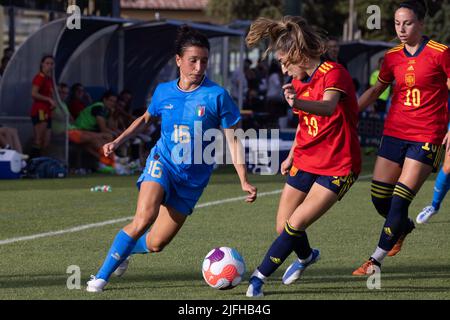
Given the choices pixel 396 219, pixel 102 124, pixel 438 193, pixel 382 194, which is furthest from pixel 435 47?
pixel 102 124

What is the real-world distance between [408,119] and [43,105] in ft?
33.5

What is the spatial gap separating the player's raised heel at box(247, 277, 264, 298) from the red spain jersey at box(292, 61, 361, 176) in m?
0.88

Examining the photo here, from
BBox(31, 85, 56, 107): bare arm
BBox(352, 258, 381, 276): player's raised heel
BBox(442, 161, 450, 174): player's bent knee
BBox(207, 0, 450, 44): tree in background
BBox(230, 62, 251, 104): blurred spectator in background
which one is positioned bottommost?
BBox(207, 0, 450, 44): tree in background

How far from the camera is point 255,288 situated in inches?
301

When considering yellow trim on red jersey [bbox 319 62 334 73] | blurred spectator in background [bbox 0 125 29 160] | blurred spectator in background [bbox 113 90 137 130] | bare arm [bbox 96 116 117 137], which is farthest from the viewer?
blurred spectator in background [bbox 113 90 137 130]

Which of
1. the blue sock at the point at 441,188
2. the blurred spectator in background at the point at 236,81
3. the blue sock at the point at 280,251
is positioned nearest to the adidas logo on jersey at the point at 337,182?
the blue sock at the point at 280,251

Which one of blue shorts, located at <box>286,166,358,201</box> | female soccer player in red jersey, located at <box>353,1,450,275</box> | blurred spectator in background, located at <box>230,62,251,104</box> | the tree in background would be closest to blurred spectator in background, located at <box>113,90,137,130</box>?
blurred spectator in background, located at <box>230,62,251,104</box>

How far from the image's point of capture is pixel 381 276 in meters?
8.69

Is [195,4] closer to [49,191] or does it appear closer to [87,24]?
[87,24]

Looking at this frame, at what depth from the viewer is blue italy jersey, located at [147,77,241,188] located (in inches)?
313

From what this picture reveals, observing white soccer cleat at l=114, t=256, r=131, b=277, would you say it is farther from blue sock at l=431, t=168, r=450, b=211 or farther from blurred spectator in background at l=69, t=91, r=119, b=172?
blurred spectator in background at l=69, t=91, r=119, b=172

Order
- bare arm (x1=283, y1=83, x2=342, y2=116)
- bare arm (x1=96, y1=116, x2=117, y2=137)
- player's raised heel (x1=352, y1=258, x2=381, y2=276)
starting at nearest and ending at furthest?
bare arm (x1=283, y1=83, x2=342, y2=116)
player's raised heel (x1=352, y1=258, x2=381, y2=276)
bare arm (x1=96, y1=116, x2=117, y2=137)

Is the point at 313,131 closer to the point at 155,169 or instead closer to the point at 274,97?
the point at 155,169
